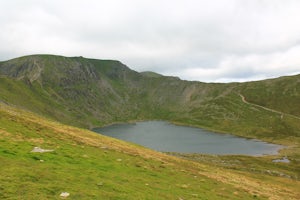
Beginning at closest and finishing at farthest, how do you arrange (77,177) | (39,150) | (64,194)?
(64,194)
(77,177)
(39,150)

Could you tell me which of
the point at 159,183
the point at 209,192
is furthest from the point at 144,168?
the point at 209,192

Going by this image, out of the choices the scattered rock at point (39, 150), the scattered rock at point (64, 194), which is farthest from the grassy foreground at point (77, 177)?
the scattered rock at point (39, 150)

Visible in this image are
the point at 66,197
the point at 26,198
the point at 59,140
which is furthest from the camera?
the point at 59,140

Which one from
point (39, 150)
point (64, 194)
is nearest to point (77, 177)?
point (64, 194)

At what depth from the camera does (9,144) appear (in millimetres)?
33375

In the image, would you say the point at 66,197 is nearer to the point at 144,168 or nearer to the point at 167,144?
the point at 144,168

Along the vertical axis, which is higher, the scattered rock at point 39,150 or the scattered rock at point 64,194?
the scattered rock at point 39,150

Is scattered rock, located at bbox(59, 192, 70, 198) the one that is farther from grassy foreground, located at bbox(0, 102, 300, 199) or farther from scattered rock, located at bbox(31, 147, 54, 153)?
scattered rock, located at bbox(31, 147, 54, 153)

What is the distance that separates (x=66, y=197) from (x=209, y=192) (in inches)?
816

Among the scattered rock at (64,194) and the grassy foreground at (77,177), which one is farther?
the grassy foreground at (77,177)

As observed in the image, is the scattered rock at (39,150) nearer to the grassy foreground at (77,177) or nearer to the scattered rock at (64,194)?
the grassy foreground at (77,177)

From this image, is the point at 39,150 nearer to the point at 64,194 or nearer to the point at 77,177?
the point at 77,177

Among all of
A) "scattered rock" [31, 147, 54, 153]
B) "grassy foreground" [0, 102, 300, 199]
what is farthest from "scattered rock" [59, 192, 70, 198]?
"scattered rock" [31, 147, 54, 153]

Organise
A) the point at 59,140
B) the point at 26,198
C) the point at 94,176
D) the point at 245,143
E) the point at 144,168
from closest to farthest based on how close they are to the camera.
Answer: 1. the point at 26,198
2. the point at 94,176
3. the point at 144,168
4. the point at 59,140
5. the point at 245,143
